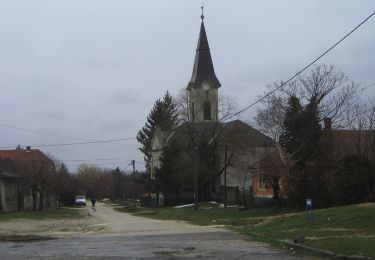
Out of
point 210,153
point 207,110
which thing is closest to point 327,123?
point 210,153

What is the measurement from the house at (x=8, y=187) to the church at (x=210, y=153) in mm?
17283

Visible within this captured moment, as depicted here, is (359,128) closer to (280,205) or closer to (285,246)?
(280,205)

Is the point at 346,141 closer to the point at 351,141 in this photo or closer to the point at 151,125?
the point at 351,141

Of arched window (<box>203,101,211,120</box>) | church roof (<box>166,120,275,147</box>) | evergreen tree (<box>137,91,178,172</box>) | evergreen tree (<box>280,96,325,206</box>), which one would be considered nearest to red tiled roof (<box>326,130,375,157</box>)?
A: evergreen tree (<box>280,96,325,206</box>)

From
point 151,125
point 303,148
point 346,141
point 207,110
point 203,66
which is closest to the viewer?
point 303,148

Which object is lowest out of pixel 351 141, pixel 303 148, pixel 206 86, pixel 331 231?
pixel 331 231

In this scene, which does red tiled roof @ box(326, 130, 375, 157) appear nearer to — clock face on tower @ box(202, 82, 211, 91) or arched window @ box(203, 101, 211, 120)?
arched window @ box(203, 101, 211, 120)

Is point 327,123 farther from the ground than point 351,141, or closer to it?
farther from the ground

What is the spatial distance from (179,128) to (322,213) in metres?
44.4

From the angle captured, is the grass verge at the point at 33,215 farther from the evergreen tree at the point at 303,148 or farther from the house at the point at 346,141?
the house at the point at 346,141

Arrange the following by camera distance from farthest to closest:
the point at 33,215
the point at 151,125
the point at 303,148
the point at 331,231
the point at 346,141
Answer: the point at 151,125
the point at 33,215
the point at 346,141
the point at 303,148
the point at 331,231

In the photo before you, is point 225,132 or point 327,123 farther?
point 225,132

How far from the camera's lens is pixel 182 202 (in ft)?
253

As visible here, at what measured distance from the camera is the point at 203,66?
86.1 meters
